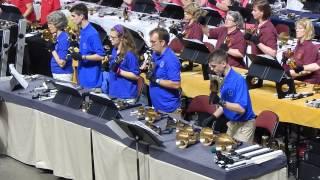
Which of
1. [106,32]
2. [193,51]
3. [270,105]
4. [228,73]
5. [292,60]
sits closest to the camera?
[228,73]

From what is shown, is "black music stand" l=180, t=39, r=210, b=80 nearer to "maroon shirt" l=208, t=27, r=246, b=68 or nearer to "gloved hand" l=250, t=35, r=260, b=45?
"maroon shirt" l=208, t=27, r=246, b=68

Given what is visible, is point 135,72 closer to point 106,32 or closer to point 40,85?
point 40,85

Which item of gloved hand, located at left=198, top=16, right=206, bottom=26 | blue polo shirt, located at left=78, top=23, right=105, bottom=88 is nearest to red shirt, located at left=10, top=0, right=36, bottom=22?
gloved hand, located at left=198, top=16, right=206, bottom=26

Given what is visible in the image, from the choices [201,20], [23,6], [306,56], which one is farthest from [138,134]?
[23,6]

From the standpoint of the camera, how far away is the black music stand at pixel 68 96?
25.5 ft

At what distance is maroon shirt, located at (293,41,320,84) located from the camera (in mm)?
8734

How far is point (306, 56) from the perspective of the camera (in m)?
8.77

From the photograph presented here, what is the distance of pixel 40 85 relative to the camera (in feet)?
29.2

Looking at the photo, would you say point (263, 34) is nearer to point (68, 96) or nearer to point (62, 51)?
point (62, 51)

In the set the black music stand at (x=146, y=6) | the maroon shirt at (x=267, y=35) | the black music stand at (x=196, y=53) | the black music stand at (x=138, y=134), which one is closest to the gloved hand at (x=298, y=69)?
the maroon shirt at (x=267, y=35)

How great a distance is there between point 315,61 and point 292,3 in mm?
5736

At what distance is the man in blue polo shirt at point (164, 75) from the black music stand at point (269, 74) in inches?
42.3

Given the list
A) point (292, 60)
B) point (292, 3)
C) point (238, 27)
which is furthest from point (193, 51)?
point (292, 3)

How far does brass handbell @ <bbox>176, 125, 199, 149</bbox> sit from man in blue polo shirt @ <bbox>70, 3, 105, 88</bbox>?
2840 mm
